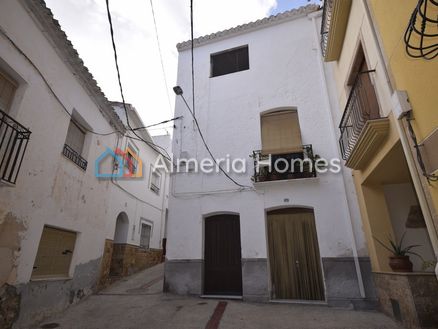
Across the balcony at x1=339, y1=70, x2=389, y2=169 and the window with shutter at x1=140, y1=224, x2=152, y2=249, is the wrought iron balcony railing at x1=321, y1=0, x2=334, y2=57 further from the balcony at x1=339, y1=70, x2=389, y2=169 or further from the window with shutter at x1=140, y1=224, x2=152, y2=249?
the window with shutter at x1=140, y1=224, x2=152, y2=249

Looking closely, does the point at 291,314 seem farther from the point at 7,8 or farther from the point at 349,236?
the point at 7,8

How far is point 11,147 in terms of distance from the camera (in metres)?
A: 4.18

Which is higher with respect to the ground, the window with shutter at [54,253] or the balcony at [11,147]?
the balcony at [11,147]

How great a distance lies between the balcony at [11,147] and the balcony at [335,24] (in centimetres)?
630

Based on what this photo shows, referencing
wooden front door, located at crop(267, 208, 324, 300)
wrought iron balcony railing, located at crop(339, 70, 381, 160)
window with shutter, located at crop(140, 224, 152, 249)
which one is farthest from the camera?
window with shutter, located at crop(140, 224, 152, 249)

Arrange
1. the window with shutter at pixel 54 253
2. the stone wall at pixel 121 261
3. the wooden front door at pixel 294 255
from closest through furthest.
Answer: the window with shutter at pixel 54 253, the wooden front door at pixel 294 255, the stone wall at pixel 121 261

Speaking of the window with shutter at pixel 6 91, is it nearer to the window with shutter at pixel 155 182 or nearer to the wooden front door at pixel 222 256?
the wooden front door at pixel 222 256

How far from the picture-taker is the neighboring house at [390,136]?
A: 10.0 feet

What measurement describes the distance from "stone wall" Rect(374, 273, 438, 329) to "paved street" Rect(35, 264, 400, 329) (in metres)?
0.30

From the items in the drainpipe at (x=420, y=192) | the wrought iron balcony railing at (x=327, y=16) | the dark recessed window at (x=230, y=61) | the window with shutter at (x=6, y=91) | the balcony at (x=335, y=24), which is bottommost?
the drainpipe at (x=420, y=192)

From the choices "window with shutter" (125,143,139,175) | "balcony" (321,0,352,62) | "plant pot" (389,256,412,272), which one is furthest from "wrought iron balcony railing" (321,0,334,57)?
"window with shutter" (125,143,139,175)

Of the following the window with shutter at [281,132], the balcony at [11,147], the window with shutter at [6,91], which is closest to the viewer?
the balcony at [11,147]

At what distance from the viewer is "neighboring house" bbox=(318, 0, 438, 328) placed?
305cm

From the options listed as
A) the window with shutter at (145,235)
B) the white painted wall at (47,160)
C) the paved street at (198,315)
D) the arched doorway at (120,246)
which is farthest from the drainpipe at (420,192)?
the window with shutter at (145,235)
